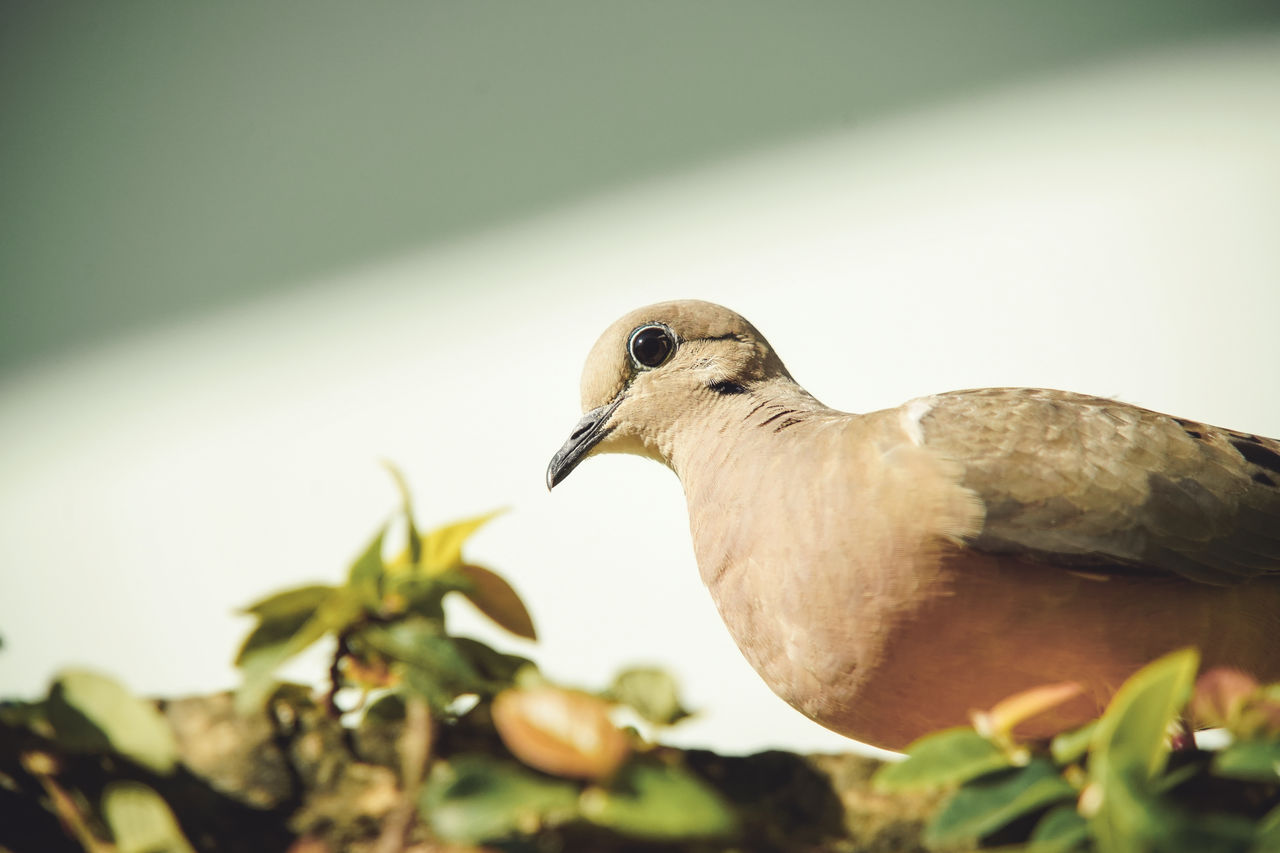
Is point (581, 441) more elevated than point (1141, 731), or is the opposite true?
point (581, 441)

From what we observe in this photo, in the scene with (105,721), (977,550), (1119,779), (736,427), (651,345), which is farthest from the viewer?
(651,345)

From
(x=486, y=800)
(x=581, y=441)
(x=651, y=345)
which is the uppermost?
(x=651, y=345)

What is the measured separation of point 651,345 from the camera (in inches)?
61.3

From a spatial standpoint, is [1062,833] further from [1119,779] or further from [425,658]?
[425,658]

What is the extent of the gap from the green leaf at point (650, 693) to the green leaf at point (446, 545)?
17cm

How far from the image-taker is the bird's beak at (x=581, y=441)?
59.8 inches

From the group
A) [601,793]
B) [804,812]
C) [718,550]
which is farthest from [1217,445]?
[601,793]

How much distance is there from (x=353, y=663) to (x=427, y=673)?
0.16 metres

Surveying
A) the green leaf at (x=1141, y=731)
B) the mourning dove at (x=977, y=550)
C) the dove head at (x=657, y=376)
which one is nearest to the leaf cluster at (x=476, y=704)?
the green leaf at (x=1141, y=731)

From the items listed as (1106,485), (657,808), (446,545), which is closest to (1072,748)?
(657,808)

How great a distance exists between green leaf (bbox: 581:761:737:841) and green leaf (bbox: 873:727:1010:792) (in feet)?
0.37

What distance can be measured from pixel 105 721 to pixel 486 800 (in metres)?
0.30

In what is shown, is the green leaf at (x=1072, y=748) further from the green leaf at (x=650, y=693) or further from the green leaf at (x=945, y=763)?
the green leaf at (x=650, y=693)

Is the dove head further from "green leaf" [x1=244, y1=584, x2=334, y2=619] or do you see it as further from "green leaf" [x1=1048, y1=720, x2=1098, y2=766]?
"green leaf" [x1=1048, y1=720, x2=1098, y2=766]
